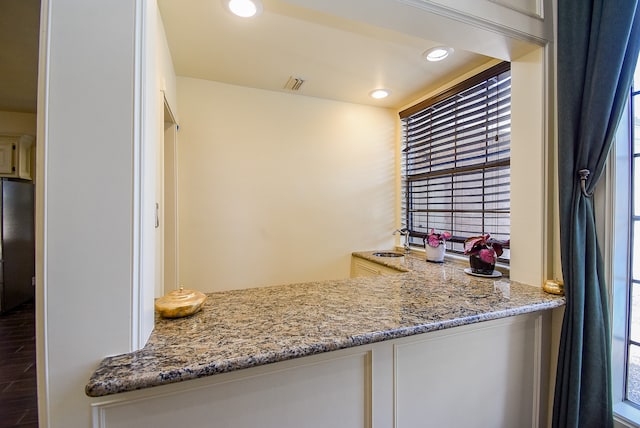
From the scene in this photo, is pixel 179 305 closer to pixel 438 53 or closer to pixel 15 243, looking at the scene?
pixel 438 53

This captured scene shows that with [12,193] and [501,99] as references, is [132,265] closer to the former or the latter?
[501,99]

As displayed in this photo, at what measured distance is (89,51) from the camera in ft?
2.28

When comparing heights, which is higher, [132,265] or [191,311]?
[132,265]

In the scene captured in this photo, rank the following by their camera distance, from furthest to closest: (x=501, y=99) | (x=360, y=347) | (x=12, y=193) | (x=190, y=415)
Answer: (x=12, y=193), (x=501, y=99), (x=360, y=347), (x=190, y=415)

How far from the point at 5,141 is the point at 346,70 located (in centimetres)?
448

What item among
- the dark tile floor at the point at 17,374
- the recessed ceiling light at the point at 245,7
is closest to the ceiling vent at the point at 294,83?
the recessed ceiling light at the point at 245,7

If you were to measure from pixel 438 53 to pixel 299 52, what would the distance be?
3.16 ft

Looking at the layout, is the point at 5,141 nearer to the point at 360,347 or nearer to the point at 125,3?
the point at 125,3

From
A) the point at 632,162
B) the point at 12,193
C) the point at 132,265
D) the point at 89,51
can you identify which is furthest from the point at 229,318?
the point at 12,193

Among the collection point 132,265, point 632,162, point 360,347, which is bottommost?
point 360,347

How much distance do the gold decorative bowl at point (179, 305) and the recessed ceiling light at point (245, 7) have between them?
4.72ft

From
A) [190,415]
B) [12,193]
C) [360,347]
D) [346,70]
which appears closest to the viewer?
[190,415]

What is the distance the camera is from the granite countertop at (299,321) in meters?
0.68

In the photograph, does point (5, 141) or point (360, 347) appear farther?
point (5, 141)
